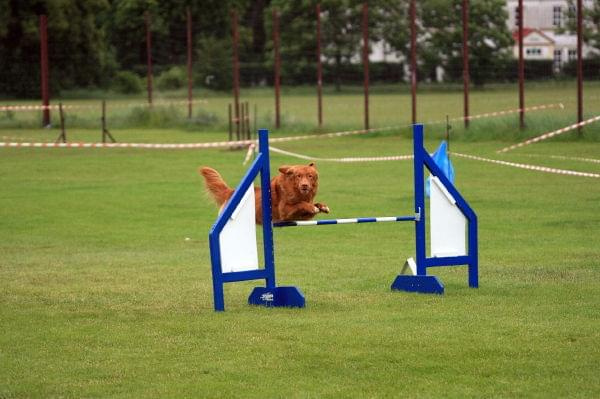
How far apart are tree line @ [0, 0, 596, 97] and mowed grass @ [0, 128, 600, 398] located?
53.1 feet

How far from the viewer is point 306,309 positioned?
836 centimetres

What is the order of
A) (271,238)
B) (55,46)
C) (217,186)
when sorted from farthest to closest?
(55,46), (217,186), (271,238)

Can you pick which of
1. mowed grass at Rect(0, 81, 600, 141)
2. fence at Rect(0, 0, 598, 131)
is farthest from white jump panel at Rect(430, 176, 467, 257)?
fence at Rect(0, 0, 598, 131)

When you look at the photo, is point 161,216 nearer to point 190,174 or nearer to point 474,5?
point 190,174

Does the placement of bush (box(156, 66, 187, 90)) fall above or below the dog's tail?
above

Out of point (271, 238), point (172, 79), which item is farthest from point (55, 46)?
point (271, 238)

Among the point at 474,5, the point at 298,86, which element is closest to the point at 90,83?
the point at 298,86

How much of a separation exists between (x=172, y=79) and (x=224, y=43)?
3.51 m

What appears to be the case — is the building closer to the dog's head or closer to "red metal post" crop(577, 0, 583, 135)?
"red metal post" crop(577, 0, 583, 135)

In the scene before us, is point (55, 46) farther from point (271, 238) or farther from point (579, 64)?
point (271, 238)

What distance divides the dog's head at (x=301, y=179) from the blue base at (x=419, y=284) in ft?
3.16

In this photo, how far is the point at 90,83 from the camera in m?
46.0

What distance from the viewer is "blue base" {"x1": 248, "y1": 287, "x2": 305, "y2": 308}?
841 cm

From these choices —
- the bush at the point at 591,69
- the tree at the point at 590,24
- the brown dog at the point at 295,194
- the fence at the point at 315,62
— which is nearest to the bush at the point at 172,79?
the fence at the point at 315,62
